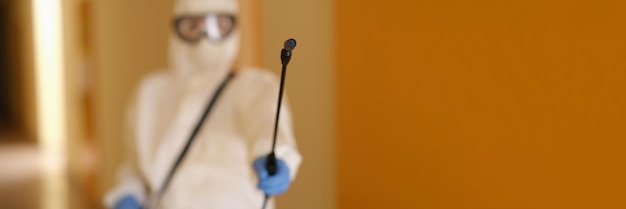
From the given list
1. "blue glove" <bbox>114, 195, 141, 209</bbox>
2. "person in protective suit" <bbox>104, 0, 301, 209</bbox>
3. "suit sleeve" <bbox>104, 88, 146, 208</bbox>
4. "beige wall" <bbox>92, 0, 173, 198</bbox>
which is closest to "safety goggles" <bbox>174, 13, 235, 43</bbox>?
"person in protective suit" <bbox>104, 0, 301, 209</bbox>

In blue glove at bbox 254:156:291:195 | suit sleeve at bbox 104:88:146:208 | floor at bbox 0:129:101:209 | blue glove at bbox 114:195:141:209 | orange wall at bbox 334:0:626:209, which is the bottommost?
floor at bbox 0:129:101:209

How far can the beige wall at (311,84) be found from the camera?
763 mm

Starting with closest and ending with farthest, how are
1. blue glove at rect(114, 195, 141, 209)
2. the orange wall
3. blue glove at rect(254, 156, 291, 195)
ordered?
the orange wall
blue glove at rect(254, 156, 291, 195)
blue glove at rect(114, 195, 141, 209)

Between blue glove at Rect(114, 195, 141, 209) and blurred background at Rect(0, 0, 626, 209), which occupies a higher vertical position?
blurred background at Rect(0, 0, 626, 209)

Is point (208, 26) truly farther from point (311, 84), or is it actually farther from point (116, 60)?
point (116, 60)

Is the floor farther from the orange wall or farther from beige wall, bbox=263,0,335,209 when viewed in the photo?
the orange wall

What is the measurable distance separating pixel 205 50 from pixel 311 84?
22.0 inches

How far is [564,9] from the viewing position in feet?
2.18

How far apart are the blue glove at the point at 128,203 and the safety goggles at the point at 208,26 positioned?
350 millimetres

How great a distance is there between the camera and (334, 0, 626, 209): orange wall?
0.66 metres

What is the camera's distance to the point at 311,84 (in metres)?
0.80

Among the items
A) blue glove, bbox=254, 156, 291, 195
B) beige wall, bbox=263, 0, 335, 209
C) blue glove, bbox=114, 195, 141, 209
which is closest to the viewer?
beige wall, bbox=263, 0, 335, 209

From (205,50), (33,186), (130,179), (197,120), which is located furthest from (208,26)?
(33,186)

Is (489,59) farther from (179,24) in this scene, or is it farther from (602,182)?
(179,24)
